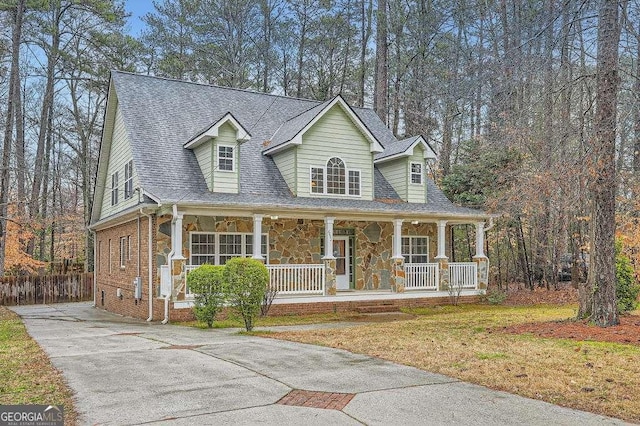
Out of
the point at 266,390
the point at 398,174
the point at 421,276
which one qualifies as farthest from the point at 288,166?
the point at 266,390

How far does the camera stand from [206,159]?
54.9ft

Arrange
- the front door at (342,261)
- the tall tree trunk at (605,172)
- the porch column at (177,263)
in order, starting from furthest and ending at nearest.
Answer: the front door at (342,261) → the porch column at (177,263) → the tall tree trunk at (605,172)

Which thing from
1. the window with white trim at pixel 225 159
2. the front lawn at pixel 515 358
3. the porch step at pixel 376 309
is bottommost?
the porch step at pixel 376 309

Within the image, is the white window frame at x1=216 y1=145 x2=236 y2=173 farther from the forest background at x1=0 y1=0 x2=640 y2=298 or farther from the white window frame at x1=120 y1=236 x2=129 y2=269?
the forest background at x1=0 y1=0 x2=640 y2=298

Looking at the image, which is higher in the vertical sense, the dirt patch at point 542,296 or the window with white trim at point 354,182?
the window with white trim at point 354,182

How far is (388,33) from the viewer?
96.7ft

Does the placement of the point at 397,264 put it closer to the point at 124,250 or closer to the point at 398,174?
the point at 398,174

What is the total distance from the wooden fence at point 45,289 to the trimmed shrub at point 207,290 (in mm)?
13735

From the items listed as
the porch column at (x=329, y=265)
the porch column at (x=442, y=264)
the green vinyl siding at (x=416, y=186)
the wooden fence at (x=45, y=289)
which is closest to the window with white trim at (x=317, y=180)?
the porch column at (x=329, y=265)

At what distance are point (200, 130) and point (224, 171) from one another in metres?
2.69

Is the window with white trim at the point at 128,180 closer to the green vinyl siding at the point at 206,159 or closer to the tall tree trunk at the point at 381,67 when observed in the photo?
the green vinyl siding at the point at 206,159

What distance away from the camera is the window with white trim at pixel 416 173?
19.7m

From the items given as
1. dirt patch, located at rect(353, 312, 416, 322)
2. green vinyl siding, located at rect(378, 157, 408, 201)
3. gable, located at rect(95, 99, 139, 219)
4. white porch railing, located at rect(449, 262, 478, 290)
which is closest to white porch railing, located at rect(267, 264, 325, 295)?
dirt patch, located at rect(353, 312, 416, 322)

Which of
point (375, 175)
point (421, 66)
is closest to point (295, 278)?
point (375, 175)
